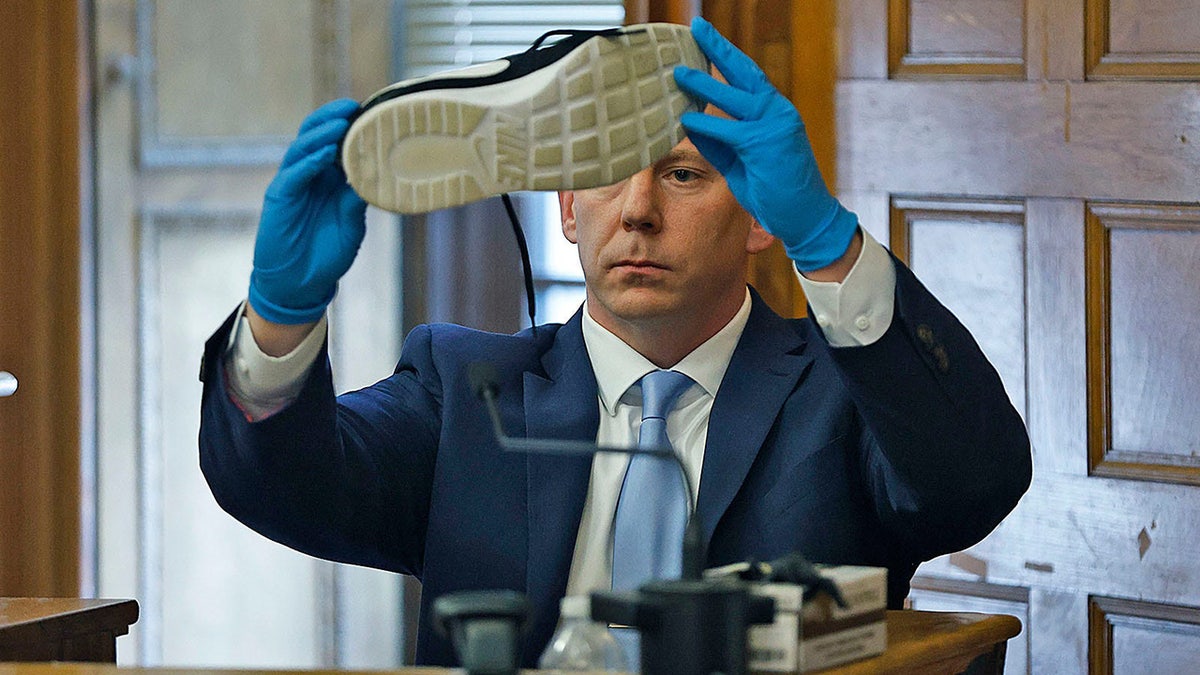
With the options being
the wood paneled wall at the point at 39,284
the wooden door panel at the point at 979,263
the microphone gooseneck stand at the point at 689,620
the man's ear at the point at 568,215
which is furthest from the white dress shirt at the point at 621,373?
the wood paneled wall at the point at 39,284

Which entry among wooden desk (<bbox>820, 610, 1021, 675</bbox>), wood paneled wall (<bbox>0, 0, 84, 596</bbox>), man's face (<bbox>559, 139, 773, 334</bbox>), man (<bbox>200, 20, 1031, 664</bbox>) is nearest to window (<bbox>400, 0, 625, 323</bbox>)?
wood paneled wall (<bbox>0, 0, 84, 596</bbox>)

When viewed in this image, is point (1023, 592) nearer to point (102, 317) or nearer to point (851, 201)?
point (851, 201)

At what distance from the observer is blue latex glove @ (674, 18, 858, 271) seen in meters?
1.44

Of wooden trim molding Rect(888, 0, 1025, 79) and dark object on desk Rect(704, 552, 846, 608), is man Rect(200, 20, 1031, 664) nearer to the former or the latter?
dark object on desk Rect(704, 552, 846, 608)

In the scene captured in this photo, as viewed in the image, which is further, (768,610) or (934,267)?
(934,267)

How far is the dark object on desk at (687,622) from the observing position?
110cm

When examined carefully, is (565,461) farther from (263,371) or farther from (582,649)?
(582,649)

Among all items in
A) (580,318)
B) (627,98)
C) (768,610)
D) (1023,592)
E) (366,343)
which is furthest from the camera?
(366,343)

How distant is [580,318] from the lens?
6.04 ft

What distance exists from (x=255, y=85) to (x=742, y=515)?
1.79 metres

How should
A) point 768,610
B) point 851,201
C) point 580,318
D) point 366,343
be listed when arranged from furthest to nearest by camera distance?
point 366,343, point 851,201, point 580,318, point 768,610

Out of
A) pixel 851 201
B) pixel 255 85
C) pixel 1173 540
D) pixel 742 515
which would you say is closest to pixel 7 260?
pixel 255 85

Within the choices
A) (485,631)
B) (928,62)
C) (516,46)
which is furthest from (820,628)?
(516,46)

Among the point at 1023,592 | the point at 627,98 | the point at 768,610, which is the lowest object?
the point at 1023,592
